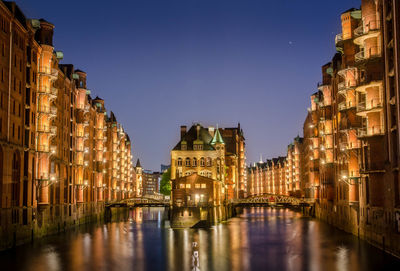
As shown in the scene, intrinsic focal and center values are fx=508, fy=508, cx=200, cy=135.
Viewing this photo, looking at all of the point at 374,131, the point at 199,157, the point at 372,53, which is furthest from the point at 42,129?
the point at 199,157

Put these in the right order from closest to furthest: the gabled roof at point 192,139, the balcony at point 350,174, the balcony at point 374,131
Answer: the balcony at point 374,131
the balcony at point 350,174
the gabled roof at point 192,139

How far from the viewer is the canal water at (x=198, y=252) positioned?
4766 cm

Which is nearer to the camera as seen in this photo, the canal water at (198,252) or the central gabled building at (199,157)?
the canal water at (198,252)

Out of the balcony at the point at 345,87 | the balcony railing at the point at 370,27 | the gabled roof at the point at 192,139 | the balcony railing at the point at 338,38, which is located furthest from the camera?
the gabled roof at the point at 192,139

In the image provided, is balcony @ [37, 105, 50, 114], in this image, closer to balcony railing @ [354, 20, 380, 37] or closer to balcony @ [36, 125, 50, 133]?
balcony @ [36, 125, 50, 133]

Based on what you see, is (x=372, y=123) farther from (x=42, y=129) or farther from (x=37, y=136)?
(x=37, y=136)

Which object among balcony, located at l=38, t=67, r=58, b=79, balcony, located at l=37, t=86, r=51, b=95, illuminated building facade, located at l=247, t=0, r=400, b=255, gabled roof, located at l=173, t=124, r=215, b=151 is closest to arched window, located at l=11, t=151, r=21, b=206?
balcony, located at l=37, t=86, r=51, b=95

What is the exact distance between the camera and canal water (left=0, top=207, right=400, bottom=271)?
47.7m

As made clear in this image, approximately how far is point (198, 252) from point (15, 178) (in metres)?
22.4

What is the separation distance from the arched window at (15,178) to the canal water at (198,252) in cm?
551

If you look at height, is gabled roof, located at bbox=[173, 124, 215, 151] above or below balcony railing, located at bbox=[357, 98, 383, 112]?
above

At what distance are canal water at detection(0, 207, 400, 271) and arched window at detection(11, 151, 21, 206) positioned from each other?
217 inches

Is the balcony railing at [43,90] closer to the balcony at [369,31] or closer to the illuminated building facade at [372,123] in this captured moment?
the illuminated building facade at [372,123]

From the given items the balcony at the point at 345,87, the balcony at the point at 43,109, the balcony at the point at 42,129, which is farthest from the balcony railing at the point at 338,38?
the balcony at the point at 42,129
